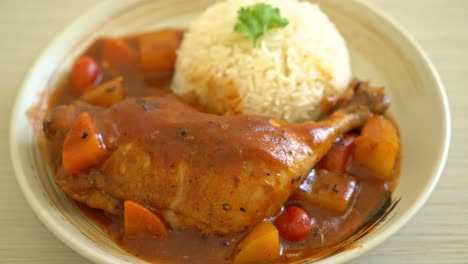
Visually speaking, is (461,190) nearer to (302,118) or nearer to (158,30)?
(302,118)

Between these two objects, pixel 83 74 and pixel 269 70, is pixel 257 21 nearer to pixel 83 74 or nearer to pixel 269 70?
pixel 269 70

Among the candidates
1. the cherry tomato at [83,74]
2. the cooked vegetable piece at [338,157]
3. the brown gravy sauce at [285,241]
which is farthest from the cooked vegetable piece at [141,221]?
the cherry tomato at [83,74]

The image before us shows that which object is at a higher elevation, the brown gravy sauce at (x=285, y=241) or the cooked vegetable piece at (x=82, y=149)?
the cooked vegetable piece at (x=82, y=149)

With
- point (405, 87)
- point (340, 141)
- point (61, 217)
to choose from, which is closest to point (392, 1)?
point (405, 87)

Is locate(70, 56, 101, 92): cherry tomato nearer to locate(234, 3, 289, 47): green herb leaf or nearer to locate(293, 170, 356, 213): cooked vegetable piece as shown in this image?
locate(234, 3, 289, 47): green herb leaf

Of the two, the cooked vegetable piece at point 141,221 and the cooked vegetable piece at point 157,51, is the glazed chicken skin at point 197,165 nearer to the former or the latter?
the cooked vegetable piece at point 141,221

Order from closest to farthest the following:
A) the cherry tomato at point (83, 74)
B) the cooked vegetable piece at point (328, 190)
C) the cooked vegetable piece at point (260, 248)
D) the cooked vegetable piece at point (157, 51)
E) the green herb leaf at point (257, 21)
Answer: the cooked vegetable piece at point (260, 248) < the cooked vegetable piece at point (328, 190) < the green herb leaf at point (257, 21) < the cherry tomato at point (83, 74) < the cooked vegetable piece at point (157, 51)
